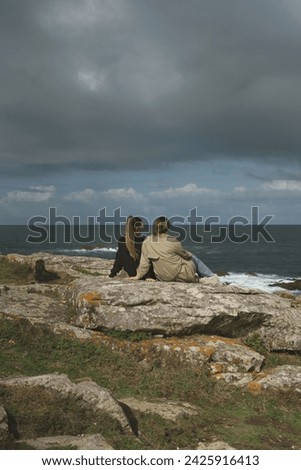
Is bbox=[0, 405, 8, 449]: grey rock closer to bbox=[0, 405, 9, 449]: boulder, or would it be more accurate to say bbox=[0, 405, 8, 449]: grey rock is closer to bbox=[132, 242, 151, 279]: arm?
bbox=[0, 405, 9, 449]: boulder

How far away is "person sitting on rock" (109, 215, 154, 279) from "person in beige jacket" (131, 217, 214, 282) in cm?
99

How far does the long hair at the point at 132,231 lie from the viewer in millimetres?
13508

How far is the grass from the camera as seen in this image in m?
7.09

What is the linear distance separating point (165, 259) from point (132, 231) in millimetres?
1620

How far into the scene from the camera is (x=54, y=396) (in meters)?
7.71

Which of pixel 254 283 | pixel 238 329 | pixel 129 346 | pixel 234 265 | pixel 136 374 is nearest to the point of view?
pixel 136 374

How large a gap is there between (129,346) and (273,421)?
371cm

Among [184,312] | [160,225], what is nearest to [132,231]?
[160,225]

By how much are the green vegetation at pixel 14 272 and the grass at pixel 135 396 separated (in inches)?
409

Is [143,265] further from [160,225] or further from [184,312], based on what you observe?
[184,312]

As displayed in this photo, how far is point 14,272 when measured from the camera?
22234 millimetres

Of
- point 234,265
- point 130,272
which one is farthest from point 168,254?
point 234,265

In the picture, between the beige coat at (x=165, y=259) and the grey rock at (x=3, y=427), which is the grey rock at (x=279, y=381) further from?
the grey rock at (x=3, y=427)
